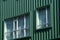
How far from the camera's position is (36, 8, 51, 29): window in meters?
14.2

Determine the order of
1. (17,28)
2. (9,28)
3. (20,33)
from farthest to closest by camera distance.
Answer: (9,28) → (17,28) → (20,33)

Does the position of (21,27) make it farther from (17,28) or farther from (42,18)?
(42,18)

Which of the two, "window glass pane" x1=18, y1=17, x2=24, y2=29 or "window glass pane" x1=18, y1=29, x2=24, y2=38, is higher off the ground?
"window glass pane" x1=18, y1=17, x2=24, y2=29

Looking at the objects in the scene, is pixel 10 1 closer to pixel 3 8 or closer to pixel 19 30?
pixel 3 8

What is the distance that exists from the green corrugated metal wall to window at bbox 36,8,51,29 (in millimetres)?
326

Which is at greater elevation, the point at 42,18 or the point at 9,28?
the point at 42,18

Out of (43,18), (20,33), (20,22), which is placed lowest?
(20,33)

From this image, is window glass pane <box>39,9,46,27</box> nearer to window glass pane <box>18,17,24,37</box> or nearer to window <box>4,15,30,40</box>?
window <box>4,15,30,40</box>

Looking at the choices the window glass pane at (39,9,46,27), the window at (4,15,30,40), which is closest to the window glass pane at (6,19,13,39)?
the window at (4,15,30,40)

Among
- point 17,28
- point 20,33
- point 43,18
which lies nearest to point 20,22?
point 17,28

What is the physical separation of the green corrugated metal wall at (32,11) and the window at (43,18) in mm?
326

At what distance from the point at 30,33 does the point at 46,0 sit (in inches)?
101

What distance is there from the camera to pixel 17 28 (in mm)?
16922

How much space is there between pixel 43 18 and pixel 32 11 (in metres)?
1.09
